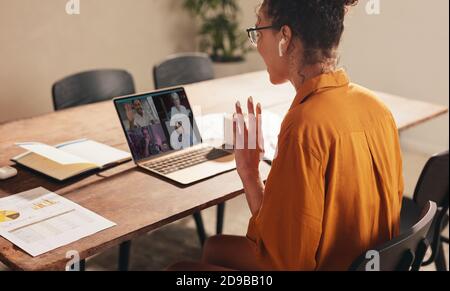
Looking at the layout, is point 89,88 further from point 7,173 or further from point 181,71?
point 7,173

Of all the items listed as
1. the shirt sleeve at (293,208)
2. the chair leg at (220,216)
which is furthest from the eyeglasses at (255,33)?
the chair leg at (220,216)

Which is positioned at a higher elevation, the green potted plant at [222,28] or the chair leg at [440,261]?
the green potted plant at [222,28]

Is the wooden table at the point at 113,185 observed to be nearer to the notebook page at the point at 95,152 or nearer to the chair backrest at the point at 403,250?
the notebook page at the point at 95,152

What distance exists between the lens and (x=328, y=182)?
4.03 feet

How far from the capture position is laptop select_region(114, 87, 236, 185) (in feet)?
5.62

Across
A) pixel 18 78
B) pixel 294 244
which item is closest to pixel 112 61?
pixel 18 78

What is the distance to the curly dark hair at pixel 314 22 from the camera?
4.13 feet

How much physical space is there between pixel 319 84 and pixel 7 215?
0.84 m

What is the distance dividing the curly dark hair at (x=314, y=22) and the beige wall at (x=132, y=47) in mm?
2386

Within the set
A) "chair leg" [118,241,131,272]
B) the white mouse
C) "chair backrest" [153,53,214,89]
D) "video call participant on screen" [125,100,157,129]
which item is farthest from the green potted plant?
the white mouse

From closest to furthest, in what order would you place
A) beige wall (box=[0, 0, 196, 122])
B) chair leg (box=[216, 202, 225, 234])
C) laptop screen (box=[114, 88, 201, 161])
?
laptop screen (box=[114, 88, 201, 161]) → chair leg (box=[216, 202, 225, 234]) → beige wall (box=[0, 0, 196, 122])

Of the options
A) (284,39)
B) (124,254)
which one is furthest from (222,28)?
(284,39)

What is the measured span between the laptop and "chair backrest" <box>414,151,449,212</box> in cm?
66

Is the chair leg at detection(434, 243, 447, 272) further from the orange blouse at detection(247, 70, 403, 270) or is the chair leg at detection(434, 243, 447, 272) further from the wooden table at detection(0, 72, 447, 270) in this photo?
the orange blouse at detection(247, 70, 403, 270)
